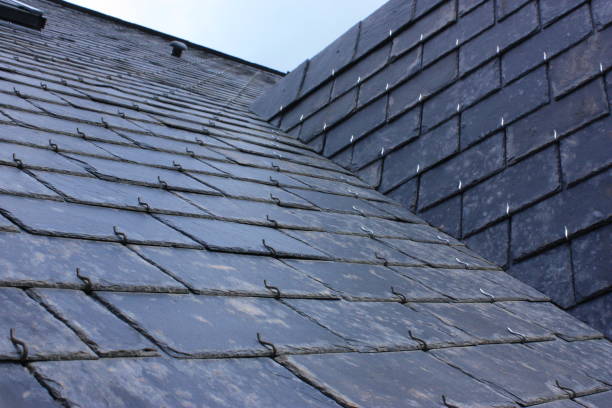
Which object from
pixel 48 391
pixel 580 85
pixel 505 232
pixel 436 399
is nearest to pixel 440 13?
pixel 580 85

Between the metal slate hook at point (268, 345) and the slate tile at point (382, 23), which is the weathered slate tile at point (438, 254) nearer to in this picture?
the metal slate hook at point (268, 345)

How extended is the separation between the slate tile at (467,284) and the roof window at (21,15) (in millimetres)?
4519

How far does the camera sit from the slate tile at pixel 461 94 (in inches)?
165

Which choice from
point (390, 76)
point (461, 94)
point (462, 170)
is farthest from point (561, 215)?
point (390, 76)

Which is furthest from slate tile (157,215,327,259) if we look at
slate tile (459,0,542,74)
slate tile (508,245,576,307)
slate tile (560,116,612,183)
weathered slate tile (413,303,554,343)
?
slate tile (459,0,542,74)

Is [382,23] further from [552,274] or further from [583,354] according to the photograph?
[583,354]

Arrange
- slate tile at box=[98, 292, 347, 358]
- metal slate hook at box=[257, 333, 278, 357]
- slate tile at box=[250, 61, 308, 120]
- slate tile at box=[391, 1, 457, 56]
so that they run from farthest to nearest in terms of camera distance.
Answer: slate tile at box=[250, 61, 308, 120] → slate tile at box=[391, 1, 457, 56] → metal slate hook at box=[257, 333, 278, 357] → slate tile at box=[98, 292, 347, 358]

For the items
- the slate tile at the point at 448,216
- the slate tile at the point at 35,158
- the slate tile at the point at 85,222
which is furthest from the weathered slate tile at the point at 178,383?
the slate tile at the point at 448,216

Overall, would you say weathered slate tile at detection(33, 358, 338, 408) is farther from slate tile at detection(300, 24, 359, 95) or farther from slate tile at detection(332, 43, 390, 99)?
slate tile at detection(300, 24, 359, 95)

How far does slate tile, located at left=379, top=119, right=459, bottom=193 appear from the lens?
4.13 m

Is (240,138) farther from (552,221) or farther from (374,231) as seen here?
(552,221)

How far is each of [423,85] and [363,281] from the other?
2.56m

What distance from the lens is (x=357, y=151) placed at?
4762 millimetres

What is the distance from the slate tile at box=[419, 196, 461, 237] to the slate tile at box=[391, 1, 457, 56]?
1623 mm
